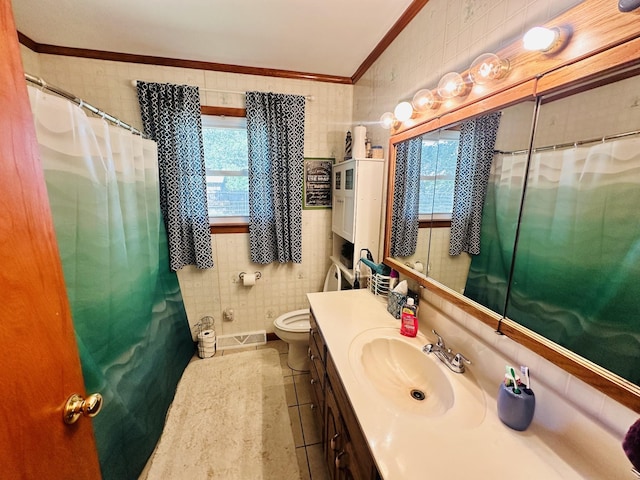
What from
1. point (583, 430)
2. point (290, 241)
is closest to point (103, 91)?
point (290, 241)

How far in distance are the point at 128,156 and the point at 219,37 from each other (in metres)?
0.97

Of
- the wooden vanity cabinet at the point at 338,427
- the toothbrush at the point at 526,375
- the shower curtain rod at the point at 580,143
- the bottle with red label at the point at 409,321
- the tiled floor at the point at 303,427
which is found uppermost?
the shower curtain rod at the point at 580,143

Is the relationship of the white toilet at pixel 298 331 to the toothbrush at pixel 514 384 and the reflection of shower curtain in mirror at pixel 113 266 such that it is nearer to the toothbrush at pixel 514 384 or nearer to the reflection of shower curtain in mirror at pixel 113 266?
the reflection of shower curtain in mirror at pixel 113 266

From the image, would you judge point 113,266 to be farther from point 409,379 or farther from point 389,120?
point 389,120

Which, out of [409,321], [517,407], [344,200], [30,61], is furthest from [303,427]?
[30,61]

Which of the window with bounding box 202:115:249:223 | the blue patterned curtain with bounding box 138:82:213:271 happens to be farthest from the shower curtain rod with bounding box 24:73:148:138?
the window with bounding box 202:115:249:223

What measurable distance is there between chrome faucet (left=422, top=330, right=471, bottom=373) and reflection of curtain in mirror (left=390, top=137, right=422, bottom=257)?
0.52m

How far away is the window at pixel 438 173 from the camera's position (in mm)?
1177

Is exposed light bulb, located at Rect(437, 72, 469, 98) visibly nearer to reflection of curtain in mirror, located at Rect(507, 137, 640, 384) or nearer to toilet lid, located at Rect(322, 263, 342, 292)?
reflection of curtain in mirror, located at Rect(507, 137, 640, 384)

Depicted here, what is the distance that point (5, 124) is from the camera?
0.49 meters

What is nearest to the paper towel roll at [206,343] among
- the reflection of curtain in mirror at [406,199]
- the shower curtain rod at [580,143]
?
the reflection of curtain in mirror at [406,199]

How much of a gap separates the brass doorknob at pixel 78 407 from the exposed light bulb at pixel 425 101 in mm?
1613

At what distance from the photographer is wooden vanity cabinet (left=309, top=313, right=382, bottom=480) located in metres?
0.81

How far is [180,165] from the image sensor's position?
2.01 metres
